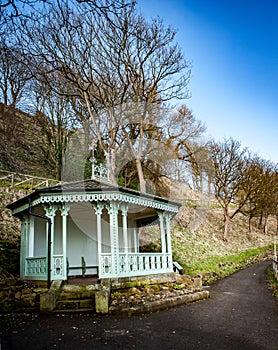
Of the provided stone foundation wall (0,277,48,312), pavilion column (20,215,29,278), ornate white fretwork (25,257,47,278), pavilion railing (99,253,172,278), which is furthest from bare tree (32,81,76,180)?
stone foundation wall (0,277,48,312)

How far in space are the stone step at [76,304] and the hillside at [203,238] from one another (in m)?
4.90

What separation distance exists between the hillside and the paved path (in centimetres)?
625

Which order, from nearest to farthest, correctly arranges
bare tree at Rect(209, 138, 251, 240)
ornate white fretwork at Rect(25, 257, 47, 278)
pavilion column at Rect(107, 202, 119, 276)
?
pavilion column at Rect(107, 202, 119, 276), ornate white fretwork at Rect(25, 257, 47, 278), bare tree at Rect(209, 138, 251, 240)

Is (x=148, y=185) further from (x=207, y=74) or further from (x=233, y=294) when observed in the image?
(x=207, y=74)

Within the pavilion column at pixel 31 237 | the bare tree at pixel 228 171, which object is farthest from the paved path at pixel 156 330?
the bare tree at pixel 228 171

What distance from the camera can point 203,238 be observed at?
23531mm

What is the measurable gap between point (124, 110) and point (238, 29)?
11.3 meters

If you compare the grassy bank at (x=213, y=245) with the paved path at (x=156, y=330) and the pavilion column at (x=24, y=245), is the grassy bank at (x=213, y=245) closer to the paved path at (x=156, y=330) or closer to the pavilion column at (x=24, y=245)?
the paved path at (x=156, y=330)

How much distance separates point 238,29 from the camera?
6391mm

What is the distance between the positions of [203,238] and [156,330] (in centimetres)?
1806

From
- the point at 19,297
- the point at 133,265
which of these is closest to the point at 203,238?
the point at 133,265

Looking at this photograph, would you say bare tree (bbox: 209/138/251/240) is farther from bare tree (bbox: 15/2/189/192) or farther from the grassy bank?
bare tree (bbox: 15/2/189/192)

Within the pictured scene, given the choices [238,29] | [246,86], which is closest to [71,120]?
[246,86]

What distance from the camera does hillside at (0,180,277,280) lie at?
15120 millimetres
